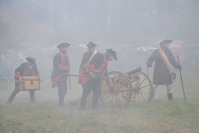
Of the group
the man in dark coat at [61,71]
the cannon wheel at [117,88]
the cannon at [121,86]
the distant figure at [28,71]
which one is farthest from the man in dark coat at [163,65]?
the distant figure at [28,71]

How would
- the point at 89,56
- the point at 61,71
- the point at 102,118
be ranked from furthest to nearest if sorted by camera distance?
the point at 61,71
the point at 89,56
the point at 102,118

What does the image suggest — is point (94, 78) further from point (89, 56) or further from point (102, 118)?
point (102, 118)

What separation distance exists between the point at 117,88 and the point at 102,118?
1.28 m

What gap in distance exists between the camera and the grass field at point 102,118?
18.2ft

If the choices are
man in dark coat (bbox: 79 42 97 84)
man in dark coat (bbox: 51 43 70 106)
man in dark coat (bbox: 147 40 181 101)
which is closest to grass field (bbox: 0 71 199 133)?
man in dark coat (bbox: 51 43 70 106)

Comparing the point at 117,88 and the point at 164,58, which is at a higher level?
the point at 164,58

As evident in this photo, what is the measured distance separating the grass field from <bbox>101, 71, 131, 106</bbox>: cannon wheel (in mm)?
279

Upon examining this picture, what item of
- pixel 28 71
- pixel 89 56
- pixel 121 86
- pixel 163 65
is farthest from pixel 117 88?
pixel 28 71

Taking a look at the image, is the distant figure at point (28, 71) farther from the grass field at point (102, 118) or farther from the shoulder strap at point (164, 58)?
the shoulder strap at point (164, 58)

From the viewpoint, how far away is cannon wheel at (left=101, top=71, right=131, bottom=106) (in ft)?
24.5

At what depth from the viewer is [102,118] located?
6.37 meters

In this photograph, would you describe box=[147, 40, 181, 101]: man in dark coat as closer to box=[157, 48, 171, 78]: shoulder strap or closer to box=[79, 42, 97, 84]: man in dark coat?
box=[157, 48, 171, 78]: shoulder strap

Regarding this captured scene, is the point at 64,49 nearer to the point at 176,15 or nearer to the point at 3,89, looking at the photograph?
the point at 3,89

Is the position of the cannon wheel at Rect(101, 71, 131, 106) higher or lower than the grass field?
higher
